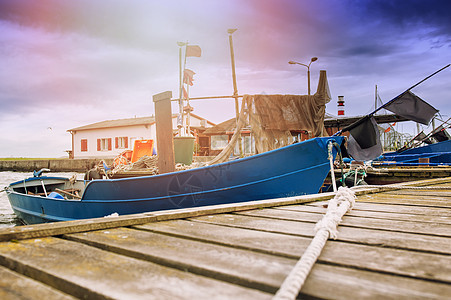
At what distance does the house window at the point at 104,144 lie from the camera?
32.2 m

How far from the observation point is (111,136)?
105 feet

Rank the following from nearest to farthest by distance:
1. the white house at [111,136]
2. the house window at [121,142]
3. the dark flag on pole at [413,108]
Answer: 1. the dark flag on pole at [413,108]
2. the white house at [111,136]
3. the house window at [121,142]

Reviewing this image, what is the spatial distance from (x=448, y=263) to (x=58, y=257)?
150cm

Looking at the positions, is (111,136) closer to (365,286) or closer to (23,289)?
(23,289)

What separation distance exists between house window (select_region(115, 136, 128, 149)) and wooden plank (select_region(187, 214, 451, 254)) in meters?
30.5

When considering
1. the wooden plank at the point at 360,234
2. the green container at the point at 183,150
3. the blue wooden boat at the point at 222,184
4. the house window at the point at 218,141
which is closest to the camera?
the wooden plank at the point at 360,234

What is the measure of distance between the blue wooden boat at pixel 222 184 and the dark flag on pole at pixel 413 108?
2.31m

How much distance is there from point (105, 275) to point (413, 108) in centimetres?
707

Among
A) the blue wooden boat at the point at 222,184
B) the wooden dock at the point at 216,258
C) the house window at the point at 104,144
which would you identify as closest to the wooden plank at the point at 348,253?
the wooden dock at the point at 216,258

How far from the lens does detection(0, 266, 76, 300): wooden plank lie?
0.89m

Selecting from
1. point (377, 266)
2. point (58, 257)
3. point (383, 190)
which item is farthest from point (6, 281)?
point (383, 190)

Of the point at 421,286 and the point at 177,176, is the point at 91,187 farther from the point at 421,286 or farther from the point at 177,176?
the point at 421,286

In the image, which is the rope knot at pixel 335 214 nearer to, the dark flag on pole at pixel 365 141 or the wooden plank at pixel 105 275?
the wooden plank at pixel 105 275

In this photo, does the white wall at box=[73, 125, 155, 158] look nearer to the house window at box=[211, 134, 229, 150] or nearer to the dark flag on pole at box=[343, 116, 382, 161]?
the house window at box=[211, 134, 229, 150]
